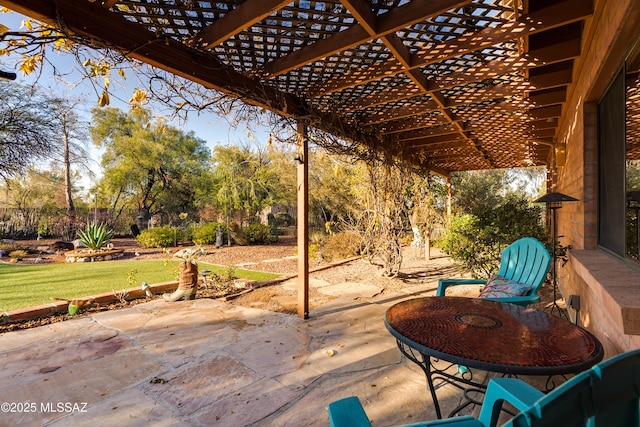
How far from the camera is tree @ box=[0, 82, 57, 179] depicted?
823 centimetres

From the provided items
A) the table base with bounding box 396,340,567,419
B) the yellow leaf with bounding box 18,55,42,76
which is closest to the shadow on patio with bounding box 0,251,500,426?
the table base with bounding box 396,340,567,419

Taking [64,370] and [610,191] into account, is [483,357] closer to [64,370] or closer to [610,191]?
[610,191]

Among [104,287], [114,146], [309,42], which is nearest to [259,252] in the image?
[104,287]

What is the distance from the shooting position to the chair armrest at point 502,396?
98 centimetres

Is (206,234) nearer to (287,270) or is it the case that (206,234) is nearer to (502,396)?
(287,270)

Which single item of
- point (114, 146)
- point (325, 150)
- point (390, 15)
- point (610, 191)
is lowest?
point (610, 191)

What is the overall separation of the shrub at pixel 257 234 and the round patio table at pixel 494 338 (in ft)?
33.4

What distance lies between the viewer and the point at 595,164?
2.46 metres

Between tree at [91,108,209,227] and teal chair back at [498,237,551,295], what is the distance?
13841 millimetres

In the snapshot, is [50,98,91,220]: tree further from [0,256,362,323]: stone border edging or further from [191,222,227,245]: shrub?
[0,256,362,323]: stone border edging

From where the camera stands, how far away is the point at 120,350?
2.71 m

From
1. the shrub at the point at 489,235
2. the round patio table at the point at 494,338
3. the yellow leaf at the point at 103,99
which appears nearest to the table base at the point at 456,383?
the round patio table at the point at 494,338

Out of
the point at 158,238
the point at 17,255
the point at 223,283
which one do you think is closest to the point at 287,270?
the point at 223,283

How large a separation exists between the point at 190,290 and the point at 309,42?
346cm
